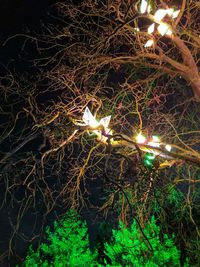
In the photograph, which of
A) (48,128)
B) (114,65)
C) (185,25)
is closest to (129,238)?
(114,65)

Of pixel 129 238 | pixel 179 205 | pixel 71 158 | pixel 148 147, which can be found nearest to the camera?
pixel 148 147

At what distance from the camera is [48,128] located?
462 cm

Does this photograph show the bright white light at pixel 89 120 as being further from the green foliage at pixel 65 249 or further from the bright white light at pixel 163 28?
the green foliage at pixel 65 249

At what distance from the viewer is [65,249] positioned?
20.3 metres

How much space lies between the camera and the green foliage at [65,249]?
19.5m

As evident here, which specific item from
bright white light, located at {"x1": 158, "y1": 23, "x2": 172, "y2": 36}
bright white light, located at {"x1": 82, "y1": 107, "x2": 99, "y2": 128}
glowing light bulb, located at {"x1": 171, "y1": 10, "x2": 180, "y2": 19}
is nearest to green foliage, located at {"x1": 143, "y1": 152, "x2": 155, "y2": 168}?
bright white light, located at {"x1": 82, "y1": 107, "x2": 99, "y2": 128}

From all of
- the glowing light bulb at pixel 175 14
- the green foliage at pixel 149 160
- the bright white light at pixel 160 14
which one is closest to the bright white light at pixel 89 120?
the green foliage at pixel 149 160

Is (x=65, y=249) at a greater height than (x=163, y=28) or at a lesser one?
greater

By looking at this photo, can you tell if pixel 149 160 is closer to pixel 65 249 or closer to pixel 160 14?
pixel 160 14

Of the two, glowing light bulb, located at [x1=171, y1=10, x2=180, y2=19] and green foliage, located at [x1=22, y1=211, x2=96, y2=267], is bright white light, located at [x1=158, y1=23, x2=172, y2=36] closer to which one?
glowing light bulb, located at [x1=171, y1=10, x2=180, y2=19]

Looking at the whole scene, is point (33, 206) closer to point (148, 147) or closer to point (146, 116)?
point (148, 147)

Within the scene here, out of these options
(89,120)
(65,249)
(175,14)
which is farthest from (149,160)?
(65,249)

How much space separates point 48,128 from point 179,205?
15.7 feet

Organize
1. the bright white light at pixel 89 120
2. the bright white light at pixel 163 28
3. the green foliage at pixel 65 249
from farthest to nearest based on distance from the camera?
the green foliage at pixel 65 249 → the bright white light at pixel 163 28 → the bright white light at pixel 89 120
